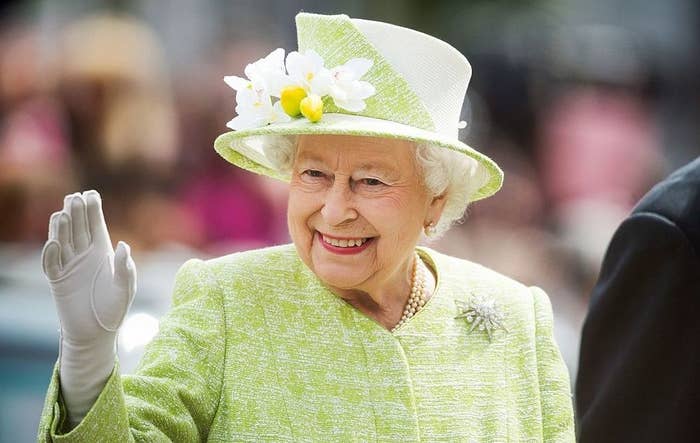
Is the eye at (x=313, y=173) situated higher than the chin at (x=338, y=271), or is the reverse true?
the eye at (x=313, y=173)

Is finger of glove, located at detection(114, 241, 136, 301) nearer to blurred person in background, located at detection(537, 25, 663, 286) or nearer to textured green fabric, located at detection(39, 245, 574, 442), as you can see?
textured green fabric, located at detection(39, 245, 574, 442)

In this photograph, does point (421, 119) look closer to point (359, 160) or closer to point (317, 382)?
point (359, 160)

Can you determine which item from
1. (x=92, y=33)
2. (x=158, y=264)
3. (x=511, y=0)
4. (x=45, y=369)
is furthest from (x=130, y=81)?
(x=511, y=0)

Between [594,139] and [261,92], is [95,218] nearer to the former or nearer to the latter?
[261,92]

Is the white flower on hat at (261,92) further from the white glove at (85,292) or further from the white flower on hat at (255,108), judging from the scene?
the white glove at (85,292)

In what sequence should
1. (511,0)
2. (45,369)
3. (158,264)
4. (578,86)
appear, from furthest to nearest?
(511,0), (578,86), (158,264), (45,369)

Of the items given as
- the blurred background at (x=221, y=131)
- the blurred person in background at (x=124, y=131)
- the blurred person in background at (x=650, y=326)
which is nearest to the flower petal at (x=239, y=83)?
the blurred person in background at (x=650, y=326)

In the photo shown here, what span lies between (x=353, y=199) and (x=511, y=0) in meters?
7.77

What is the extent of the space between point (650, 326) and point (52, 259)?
134 cm

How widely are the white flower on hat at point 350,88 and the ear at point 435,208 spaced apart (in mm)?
412

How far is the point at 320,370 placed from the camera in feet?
12.5

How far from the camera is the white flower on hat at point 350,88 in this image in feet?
12.4

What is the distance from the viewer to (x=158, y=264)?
22.2 ft

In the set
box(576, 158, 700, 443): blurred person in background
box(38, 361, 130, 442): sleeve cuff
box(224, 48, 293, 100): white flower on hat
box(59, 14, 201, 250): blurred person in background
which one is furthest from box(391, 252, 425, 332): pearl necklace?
box(59, 14, 201, 250): blurred person in background
